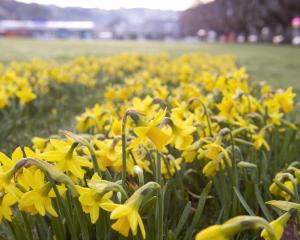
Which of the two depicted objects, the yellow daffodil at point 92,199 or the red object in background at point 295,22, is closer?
the yellow daffodil at point 92,199

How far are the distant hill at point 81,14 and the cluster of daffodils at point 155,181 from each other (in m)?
79.7

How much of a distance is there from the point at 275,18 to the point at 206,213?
100.0ft

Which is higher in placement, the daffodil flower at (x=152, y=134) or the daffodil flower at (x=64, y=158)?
the daffodil flower at (x=152, y=134)

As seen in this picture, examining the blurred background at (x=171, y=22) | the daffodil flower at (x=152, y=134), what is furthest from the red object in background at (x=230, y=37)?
the daffodil flower at (x=152, y=134)

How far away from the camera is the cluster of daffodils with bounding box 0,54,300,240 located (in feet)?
3.64

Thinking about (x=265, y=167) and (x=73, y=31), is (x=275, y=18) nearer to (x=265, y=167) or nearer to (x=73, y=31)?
(x=265, y=167)

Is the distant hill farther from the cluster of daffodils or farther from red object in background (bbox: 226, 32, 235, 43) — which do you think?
the cluster of daffodils

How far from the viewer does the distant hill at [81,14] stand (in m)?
81.9

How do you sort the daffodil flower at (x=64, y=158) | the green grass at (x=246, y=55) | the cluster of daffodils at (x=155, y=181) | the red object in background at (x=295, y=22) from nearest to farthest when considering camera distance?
the cluster of daffodils at (x=155, y=181)
the daffodil flower at (x=64, y=158)
the green grass at (x=246, y=55)
the red object in background at (x=295, y=22)

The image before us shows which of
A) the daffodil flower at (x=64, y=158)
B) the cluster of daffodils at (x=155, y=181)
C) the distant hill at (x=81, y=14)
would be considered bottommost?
the cluster of daffodils at (x=155, y=181)

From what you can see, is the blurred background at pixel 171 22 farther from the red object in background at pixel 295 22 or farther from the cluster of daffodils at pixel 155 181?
the cluster of daffodils at pixel 155 181

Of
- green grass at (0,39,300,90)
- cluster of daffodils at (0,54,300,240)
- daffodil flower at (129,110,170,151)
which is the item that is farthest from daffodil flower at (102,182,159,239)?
green grass at (0,39,300,90)

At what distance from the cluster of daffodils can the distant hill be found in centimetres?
7971

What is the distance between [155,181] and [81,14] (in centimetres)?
9733
